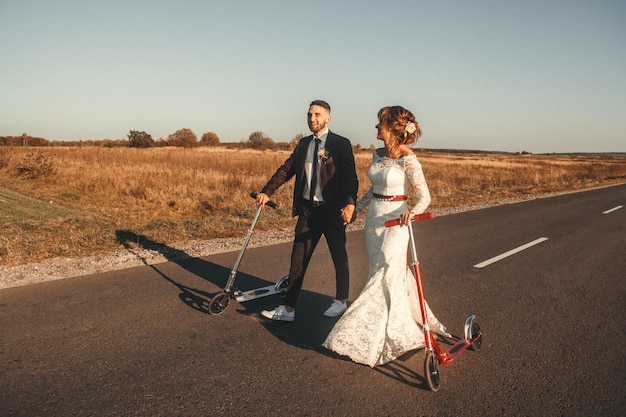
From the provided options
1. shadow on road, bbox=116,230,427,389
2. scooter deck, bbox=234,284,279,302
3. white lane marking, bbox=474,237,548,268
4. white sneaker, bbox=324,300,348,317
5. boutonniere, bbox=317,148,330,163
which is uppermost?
boutonniere, bbox=317,148,330,163

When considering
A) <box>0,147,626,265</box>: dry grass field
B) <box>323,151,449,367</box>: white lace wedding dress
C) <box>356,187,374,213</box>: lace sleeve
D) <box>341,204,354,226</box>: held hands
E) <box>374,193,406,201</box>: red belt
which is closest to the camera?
<box>323,151,449,367</box>: white lace wedding dress

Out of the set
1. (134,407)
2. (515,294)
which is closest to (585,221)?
(515,294)

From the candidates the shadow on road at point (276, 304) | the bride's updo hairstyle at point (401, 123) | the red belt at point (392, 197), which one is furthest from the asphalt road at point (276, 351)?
the bride's updo hairstyle at point (401, 123)

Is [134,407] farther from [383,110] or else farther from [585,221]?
[585,221]

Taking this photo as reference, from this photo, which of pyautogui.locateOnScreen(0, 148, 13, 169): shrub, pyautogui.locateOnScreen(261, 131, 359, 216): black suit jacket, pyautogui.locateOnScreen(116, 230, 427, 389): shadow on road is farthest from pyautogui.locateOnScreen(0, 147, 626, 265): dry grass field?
pyautogui.locateOnScreen(261, 131, 359, 216): black suit jacket

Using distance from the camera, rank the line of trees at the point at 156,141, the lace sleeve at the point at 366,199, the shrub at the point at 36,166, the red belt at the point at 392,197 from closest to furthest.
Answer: the red belt at the point at 392,197 → the lace sleeve at the point at 366,199 → the shrub at the point at 36,166 → the line of trees at the point at 156,141

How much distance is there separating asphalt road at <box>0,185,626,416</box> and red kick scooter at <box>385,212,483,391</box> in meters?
0.13

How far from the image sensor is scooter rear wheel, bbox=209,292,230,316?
4.54 metres

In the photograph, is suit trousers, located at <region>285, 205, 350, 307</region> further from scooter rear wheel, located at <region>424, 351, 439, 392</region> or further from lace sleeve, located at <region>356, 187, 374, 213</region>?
scooter rear wheel, located at <region>424, 351, 439, 392</region>

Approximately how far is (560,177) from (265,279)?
128ft

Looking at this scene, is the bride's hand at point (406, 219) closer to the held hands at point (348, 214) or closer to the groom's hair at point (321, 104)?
the held hands at point (348, 214)

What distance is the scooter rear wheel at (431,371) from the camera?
316cm

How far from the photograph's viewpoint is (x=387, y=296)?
11.8 ft

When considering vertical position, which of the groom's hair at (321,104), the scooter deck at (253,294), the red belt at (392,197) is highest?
the groom's hair at (321,104)
